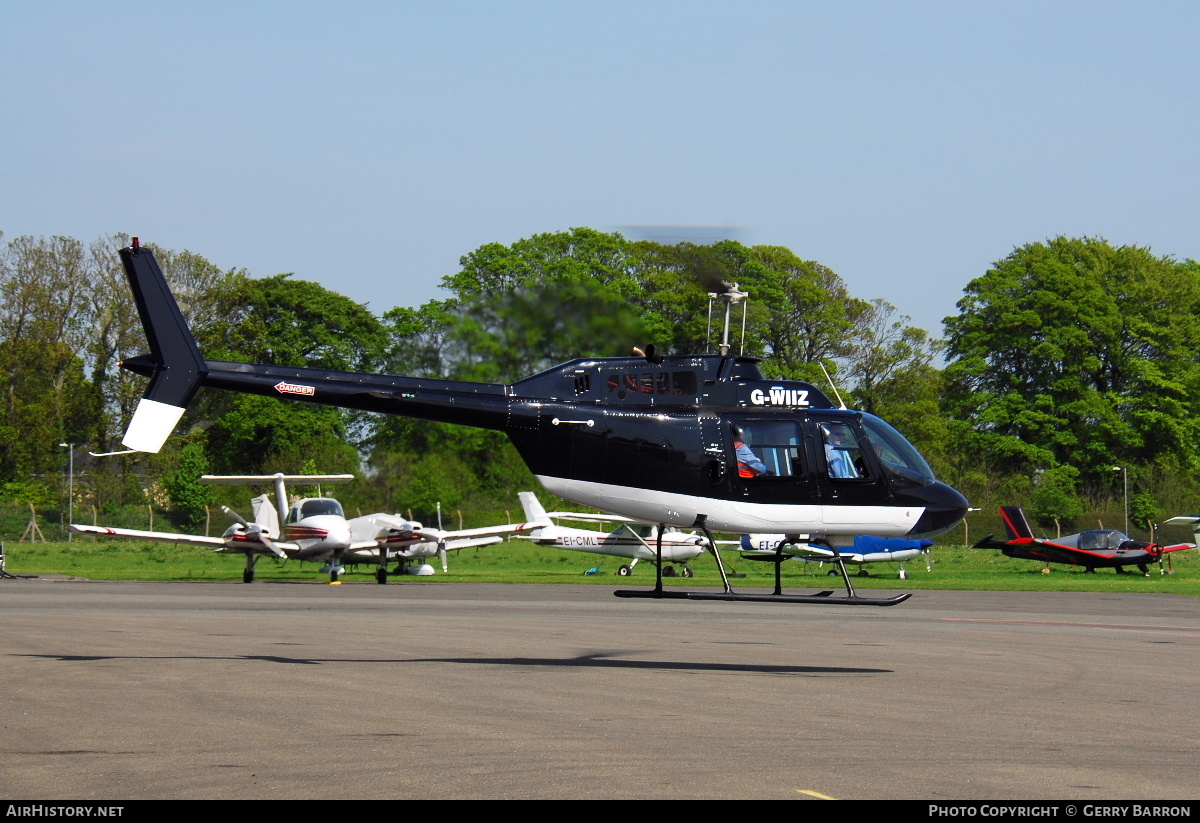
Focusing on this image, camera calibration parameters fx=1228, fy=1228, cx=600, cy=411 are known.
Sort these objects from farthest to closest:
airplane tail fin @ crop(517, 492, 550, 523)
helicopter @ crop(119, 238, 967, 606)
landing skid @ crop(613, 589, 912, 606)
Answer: airplane tail fin @ crop(517, 492, 550, 523)
helicopter @ crop(119, 238, 967, 606)
landing skid @ crop(613, 589, 912, 606)

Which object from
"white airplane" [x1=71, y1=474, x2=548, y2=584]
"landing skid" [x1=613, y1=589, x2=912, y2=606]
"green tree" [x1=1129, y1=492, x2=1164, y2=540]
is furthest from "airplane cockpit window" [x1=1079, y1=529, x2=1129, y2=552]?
"landing skid" [x1=613, y1=589, x2=912, y2=606]

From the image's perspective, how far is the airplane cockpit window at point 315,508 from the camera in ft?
127

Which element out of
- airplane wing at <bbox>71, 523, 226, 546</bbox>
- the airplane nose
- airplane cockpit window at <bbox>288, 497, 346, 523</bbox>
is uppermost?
the airplane nose

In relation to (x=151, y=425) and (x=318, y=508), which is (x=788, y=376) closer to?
(x=318, y=508)

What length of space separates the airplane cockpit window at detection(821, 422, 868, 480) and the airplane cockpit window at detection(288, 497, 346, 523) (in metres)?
26.1

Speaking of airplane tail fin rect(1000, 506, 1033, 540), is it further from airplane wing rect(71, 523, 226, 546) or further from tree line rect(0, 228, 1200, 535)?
airplane wing rect(71, 523, 226, 546)

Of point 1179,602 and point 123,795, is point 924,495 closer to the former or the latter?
point 123,795

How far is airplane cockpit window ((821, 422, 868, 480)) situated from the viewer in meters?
15.4

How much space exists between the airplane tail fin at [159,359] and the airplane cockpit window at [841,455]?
7.79 m

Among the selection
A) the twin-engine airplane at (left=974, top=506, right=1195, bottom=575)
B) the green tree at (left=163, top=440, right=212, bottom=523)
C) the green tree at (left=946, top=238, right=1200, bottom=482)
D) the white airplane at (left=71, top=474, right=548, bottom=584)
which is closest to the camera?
the white airplane at (left=71, top=474, right=548, bottom=584)

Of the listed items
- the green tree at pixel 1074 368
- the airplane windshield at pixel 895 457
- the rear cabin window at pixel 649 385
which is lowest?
the airplane windshield at pixel 895 457

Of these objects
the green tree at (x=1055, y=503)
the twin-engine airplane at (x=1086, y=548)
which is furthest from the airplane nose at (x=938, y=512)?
the green tree at (x=1055, y=503)

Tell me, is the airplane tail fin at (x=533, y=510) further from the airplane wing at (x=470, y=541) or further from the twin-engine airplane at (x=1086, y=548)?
the twin-engine airplane at (x=1086, y=548)

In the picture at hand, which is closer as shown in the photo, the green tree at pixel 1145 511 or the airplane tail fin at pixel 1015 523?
the airplane tail fin at pixel 1015 523
